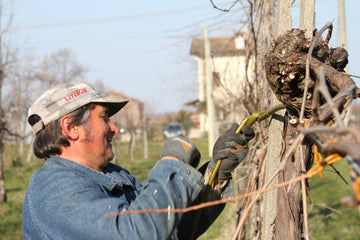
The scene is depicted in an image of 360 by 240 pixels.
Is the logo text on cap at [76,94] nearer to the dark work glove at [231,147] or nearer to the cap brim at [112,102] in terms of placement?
the cap brim at [112,102]

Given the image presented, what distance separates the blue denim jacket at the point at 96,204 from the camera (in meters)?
1.50

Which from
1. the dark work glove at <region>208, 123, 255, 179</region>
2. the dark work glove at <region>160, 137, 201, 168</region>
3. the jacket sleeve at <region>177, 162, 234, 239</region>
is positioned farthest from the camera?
the jacket sleeve at <region>177, 162, 234, 239</region>

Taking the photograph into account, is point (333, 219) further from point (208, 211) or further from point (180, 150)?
point (180, 150)

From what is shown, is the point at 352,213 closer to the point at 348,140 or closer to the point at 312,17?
the point at 312,17

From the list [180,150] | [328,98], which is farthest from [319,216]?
[328,98]

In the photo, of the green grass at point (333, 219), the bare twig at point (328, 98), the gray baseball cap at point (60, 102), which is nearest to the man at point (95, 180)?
the gray baseball cap at point (60, 102)

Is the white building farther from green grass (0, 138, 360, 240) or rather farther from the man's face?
the man's face

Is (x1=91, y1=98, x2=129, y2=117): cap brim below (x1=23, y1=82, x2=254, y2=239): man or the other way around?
the other way around

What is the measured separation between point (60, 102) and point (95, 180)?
1.49 feet

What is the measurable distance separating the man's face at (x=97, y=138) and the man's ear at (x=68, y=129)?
0.04 metres

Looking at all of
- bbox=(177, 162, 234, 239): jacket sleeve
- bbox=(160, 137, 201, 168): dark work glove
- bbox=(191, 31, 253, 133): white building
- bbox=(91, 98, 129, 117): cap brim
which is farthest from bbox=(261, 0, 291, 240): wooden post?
bbox=(191, 31, 253, 133): white building

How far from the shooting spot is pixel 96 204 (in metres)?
1.55

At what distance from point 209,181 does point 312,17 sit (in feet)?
3.47

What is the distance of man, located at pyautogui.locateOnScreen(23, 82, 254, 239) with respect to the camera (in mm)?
1522
